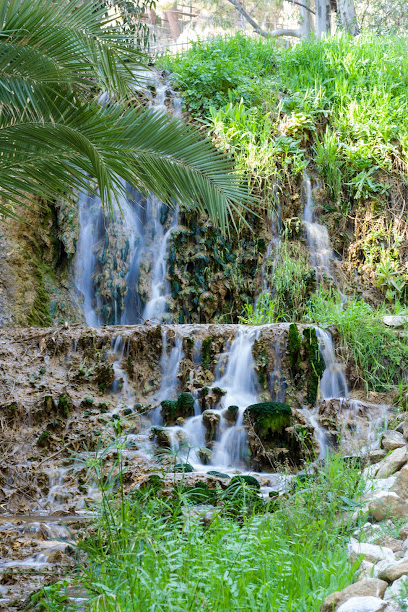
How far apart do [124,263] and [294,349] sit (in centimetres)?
365

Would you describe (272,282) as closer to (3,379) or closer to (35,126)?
(3,379)

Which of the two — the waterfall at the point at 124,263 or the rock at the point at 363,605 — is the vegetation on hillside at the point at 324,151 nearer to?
the waterfall at the point at 124,263

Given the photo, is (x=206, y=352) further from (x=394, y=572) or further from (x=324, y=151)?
(x=324, y=151)

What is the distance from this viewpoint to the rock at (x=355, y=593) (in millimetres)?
2176

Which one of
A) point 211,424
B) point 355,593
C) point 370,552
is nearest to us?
point 355,593

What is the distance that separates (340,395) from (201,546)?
4079 millimetres

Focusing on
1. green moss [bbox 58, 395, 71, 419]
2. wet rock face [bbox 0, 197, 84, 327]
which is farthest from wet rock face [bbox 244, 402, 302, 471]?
wet rock face [bbox 0, 197, 84, 327]

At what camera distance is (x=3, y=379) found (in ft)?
20.5

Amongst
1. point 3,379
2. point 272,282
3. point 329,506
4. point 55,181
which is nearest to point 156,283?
point 272,282

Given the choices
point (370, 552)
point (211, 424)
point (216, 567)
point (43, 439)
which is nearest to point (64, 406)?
point (43, 439)

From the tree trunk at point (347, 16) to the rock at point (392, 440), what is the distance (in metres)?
14.5

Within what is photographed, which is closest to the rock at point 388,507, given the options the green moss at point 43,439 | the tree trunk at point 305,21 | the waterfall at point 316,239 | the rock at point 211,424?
the rock at point 211,424

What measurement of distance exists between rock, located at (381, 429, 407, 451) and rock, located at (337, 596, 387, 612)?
8.57ft

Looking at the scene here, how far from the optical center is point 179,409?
6.13 metres
